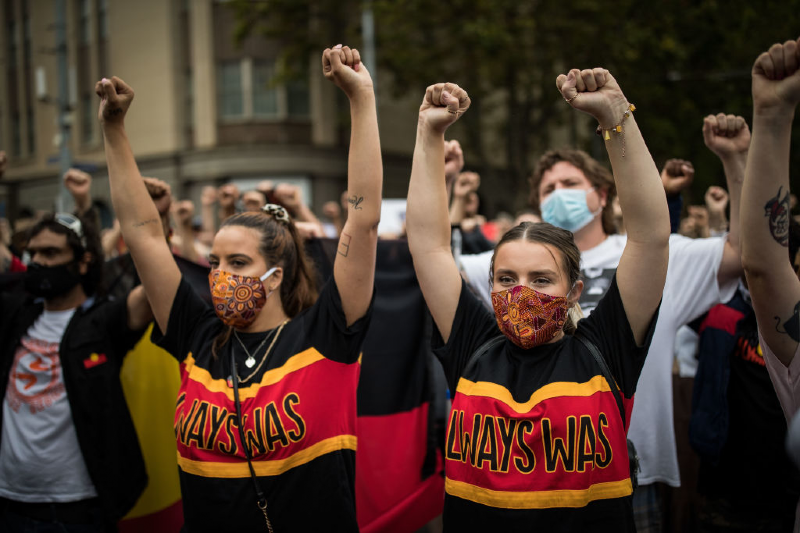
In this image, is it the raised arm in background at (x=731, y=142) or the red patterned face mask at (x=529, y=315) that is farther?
→ the raised arm in background at (x=731, y=142)

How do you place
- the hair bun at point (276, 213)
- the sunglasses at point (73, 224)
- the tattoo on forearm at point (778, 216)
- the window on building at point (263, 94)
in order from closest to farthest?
the tattoo on forearm at point (778, 216)
the hair bun at point (276, 213)
the sunglasses at point (73, 224)
the window on building at point (263, 94)

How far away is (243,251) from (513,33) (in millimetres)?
14257

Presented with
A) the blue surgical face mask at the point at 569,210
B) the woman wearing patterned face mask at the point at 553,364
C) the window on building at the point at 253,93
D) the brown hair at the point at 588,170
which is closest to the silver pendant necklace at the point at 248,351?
the woman wearing patterned face mask at the point at 553,364

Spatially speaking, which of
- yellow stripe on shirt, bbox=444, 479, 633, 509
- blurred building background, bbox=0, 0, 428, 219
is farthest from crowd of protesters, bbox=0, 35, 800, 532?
blurred building background, bbox=0, 0, 428, 219

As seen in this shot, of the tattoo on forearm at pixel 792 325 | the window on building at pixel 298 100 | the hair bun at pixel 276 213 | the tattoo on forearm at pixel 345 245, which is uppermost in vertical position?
the window on building at pixel 298 100

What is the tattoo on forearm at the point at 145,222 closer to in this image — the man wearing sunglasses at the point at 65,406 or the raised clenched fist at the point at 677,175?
the man wearing sunglasses at the point at 65,406

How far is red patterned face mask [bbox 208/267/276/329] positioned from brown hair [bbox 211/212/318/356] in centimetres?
11

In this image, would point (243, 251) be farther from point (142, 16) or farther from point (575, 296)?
point (142, 16)

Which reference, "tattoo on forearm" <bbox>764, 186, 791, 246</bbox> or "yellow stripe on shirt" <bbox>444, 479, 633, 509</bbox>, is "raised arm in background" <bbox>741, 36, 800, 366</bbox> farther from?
"yellow stripe on shirt" <bbox>444, 479, 633, 509</bbox>

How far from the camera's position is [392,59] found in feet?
55.6

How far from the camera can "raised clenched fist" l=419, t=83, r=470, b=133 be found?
2.47 m

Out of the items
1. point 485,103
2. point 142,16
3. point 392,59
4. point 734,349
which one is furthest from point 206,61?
point 734,349

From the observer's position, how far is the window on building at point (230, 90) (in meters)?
20.7

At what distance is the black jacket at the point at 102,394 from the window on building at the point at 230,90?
1811 centimetres
